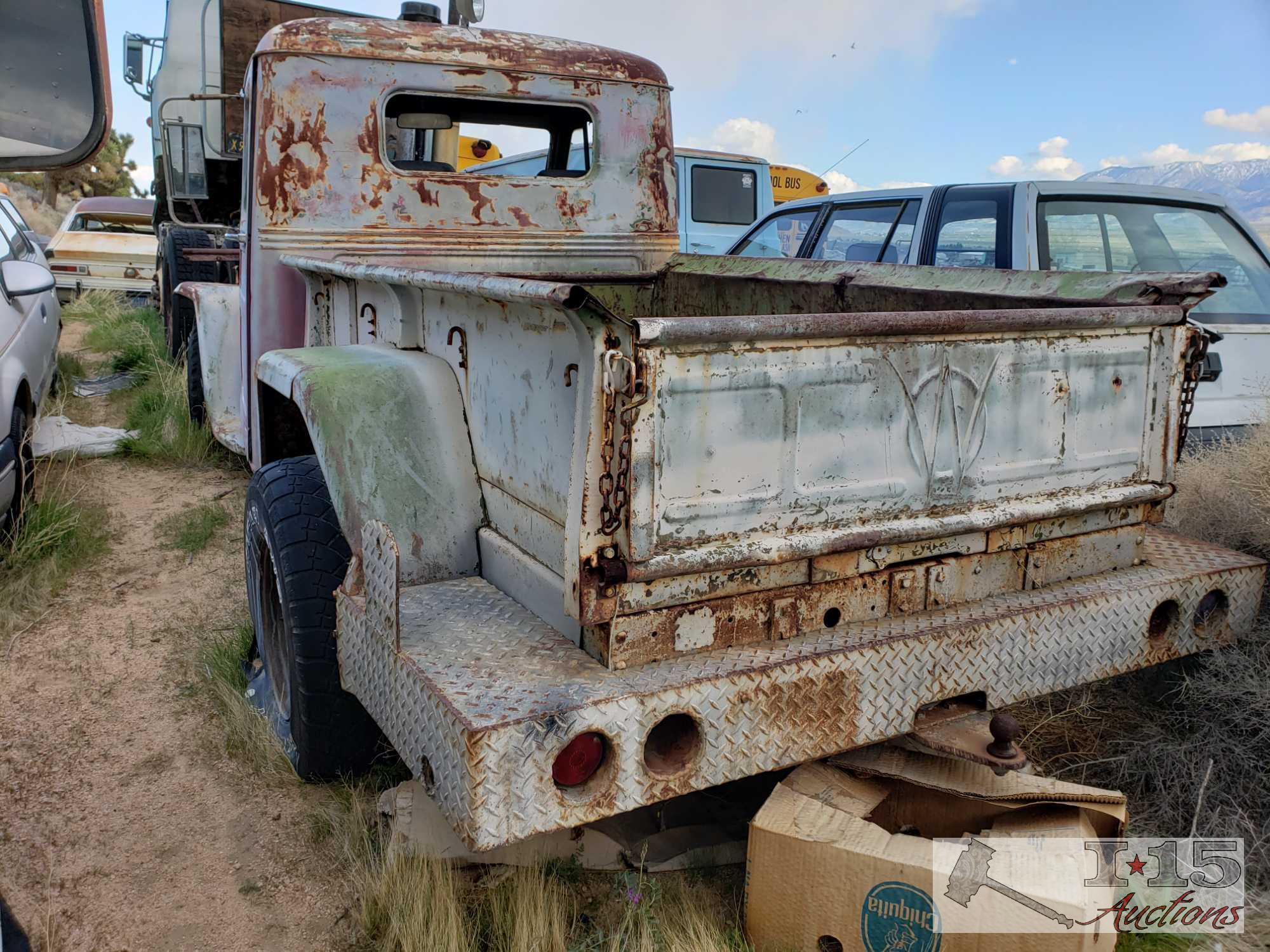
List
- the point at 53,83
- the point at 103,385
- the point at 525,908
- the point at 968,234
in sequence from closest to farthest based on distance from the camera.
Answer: the point at 53,83
the point at 525,908
the point at 968,234
the point at 103,385

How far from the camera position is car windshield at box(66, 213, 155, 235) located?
582 inches

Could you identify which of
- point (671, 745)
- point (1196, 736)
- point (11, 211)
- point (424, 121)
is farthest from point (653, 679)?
point (11, 211)

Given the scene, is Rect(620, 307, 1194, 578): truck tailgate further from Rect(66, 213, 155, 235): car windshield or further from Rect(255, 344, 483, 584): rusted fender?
Rect(66, 213, 155, 235): car windshield

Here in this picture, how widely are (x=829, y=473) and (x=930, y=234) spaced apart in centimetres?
365

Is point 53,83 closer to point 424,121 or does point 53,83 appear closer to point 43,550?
point 424,121

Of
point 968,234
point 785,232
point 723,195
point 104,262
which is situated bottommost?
point 104,262

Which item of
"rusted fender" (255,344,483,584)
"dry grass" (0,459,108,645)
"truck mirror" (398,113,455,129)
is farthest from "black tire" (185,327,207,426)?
"rusted fender" (255,344,483,584)

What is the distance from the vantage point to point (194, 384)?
641cm

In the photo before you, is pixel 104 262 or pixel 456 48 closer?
pixel 456 48

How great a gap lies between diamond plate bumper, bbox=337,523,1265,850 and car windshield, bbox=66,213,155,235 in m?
14.1

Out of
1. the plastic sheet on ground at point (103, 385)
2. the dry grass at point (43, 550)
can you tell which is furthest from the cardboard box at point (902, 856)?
the plastic sheet on ground at point (103, 385)

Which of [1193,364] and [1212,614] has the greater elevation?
[1193,364]

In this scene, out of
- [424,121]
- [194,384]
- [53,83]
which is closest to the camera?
[53,83]

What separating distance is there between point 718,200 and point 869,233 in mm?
5869
